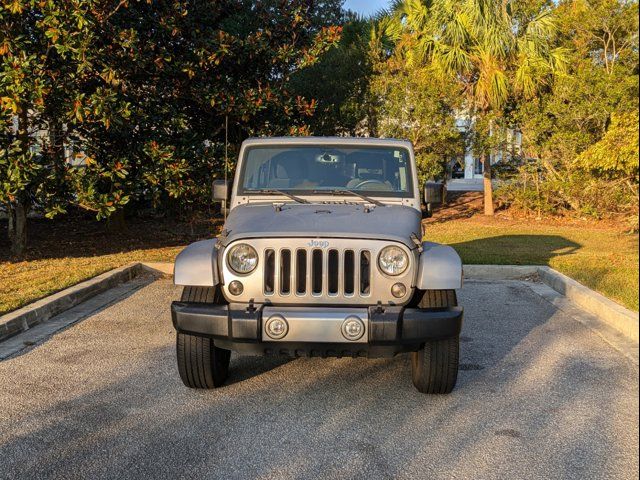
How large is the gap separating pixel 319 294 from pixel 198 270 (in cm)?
81

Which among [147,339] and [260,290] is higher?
[260,290]

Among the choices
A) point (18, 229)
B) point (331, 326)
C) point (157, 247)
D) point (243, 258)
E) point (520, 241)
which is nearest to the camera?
point (331, 326)

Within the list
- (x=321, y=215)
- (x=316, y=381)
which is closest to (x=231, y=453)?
(x=316, y=381)

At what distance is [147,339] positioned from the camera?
6070 mm

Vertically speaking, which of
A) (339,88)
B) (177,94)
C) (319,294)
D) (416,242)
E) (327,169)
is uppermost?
(339,88)

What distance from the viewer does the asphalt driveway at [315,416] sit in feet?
11.3

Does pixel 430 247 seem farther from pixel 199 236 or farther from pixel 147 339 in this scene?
pixel 199 236

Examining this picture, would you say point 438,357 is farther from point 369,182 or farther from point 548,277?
point 548,277

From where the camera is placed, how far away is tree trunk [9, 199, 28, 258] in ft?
34.4

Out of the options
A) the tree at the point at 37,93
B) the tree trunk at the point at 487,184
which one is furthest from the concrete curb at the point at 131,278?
the tree trunk at the point at 487,184

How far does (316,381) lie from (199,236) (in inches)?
382

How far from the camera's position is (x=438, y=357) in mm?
4312

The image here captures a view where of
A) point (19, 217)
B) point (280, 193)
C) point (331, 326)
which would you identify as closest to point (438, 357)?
point (331, 326)

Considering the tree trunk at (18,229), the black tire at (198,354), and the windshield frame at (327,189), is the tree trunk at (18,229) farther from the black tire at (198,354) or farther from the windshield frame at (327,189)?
the black tire at (198,354)
